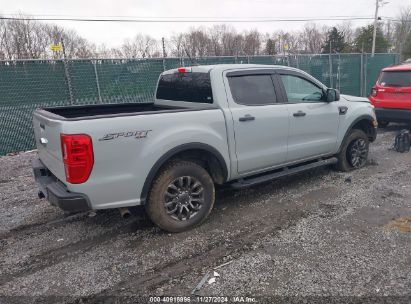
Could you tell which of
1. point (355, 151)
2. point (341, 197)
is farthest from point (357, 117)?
point (341, 197)

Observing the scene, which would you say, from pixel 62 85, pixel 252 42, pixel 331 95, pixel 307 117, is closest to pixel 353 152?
pixel 331 95

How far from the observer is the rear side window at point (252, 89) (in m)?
4.09

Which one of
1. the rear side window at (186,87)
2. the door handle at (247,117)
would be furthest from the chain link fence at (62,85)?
the door handle at (247,117)

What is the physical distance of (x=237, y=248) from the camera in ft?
11.1

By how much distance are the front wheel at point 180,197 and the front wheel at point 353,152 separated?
2.82 m

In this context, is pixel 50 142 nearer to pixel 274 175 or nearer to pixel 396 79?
pixel 274 175

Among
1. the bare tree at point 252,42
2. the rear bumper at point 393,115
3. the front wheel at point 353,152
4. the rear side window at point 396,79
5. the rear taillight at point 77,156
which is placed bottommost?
the front wheel at point 353,152

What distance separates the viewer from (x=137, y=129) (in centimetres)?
319

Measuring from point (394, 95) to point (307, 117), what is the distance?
481cm

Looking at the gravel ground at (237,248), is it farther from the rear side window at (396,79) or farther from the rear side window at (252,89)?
the rear side window at (396,79)

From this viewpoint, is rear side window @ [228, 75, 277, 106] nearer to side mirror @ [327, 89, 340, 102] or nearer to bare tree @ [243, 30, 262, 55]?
side mirror @ [327, 89, 340, 102]

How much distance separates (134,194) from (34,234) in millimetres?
1539

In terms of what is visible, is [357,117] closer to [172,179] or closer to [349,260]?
[349,260]

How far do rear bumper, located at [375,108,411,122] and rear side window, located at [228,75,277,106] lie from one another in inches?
204
